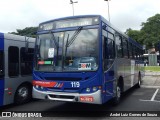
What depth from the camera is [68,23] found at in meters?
9.05

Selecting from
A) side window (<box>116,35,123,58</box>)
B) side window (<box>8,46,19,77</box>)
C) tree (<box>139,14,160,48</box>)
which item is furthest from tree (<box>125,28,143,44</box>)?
side window (<box>8,46,19,77</box>)

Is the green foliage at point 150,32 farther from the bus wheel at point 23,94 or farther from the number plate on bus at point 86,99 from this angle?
the number plate on bus at point 86,99

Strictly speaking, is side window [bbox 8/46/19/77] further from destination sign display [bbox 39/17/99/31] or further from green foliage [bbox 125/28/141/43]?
green foliage [bbox 125/28/141/43]

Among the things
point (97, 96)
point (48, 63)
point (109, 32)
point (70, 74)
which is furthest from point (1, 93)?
point (109, 32)

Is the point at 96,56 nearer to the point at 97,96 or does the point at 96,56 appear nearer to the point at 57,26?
the point at 97,96

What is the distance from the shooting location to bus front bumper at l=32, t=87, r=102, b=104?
8.08 metres

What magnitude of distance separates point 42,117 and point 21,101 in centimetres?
268

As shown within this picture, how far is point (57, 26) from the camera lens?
361 inches

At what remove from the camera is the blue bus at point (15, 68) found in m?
9.97

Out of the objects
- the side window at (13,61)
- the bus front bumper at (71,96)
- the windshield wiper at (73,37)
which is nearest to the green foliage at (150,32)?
the side window at (13,61)

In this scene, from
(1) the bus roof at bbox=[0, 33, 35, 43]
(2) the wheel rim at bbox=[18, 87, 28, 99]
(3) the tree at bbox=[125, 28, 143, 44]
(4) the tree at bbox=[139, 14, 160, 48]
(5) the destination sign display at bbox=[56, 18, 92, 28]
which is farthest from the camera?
(3) the tree at bbox=[125, 28, 143, 44]

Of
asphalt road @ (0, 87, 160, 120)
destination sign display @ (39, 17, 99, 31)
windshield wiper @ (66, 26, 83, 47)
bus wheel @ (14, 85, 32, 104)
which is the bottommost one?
asphalt road @ (0, 87, 160, 120)

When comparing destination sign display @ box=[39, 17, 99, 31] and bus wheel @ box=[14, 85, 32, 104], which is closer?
destination sign display @ box=[39, 17, 99, 31]

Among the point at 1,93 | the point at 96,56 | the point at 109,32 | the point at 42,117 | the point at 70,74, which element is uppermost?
the point at 109,32
